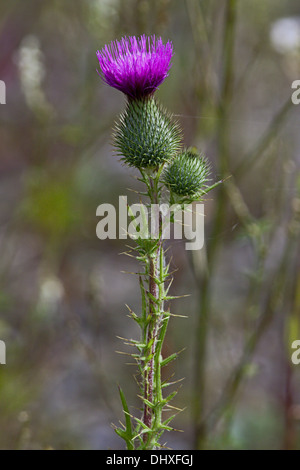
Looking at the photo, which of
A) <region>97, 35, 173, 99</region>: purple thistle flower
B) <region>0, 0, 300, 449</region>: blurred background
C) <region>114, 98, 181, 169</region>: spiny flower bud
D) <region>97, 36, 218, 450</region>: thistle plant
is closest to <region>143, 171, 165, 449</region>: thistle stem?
<region>97, 36, 218, 450</region>: thistle plant

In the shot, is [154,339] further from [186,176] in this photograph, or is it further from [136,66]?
[136,66]

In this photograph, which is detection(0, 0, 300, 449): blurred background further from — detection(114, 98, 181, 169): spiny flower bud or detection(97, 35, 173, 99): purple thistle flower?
detection(97, 35, 173, 99): purple thistle flower

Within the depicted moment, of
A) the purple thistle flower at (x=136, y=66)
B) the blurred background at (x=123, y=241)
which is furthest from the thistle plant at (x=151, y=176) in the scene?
the blurred background at (x=123, y=241)

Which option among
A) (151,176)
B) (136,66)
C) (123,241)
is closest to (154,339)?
(151,176)

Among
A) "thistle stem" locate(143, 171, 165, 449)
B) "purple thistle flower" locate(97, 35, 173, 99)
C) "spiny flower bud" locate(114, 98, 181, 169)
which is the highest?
"purple thistle flower" locate(97, 35, 173, 99)

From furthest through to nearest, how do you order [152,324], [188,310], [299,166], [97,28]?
[299,166], [188,310], [97,28], [152,324]

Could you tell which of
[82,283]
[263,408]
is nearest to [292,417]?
[263,408]
